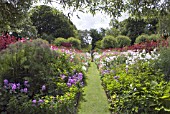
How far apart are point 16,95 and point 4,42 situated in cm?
379

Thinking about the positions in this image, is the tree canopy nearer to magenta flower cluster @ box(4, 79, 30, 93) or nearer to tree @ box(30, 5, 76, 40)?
magenta flower cluster @ box(4, 79, 30, 93)

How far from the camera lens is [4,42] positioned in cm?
786

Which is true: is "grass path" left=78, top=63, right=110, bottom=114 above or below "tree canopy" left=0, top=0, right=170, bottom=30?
below

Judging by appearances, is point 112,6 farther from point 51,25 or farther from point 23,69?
point 51,25

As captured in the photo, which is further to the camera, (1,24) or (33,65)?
(33,65)

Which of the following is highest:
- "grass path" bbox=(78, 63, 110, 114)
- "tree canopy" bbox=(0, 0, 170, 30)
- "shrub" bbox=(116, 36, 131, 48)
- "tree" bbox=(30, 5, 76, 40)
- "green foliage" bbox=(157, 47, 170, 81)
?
"tree" bbox=(30, 5, 76, 40)

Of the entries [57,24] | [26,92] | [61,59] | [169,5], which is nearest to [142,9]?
[169,5]

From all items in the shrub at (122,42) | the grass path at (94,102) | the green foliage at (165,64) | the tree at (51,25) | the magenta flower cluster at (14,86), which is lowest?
the grass path at (94,102)

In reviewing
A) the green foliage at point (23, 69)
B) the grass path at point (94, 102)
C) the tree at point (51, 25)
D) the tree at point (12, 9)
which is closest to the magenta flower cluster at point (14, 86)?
the green foliage at point (23, 69)

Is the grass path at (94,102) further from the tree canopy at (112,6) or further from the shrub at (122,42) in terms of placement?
the shrub at (122,42)

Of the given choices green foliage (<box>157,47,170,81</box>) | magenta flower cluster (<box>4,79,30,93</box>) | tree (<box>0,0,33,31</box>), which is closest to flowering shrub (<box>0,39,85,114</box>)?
magenta flower cluster (<box>4,79,30,93</box>)

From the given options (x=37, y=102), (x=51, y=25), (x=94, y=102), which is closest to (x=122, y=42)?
(x=51, y=25)

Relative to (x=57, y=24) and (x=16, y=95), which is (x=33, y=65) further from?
(x=57, y=24)

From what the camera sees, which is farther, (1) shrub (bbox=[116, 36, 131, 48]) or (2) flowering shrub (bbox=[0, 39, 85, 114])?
(1) shrub (bbox=[116, 36, 131, 48])
